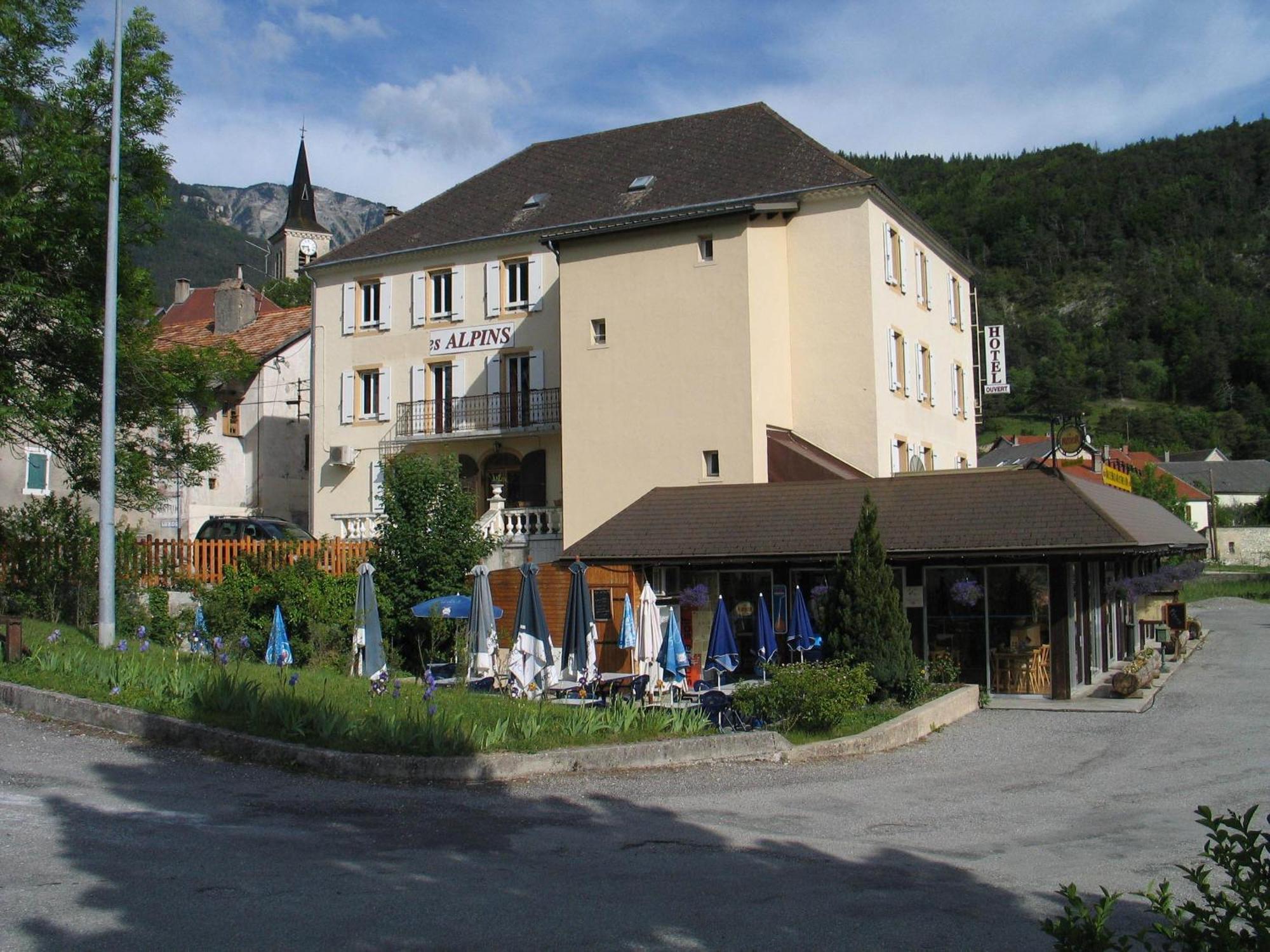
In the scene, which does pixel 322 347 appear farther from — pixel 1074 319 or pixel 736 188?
pixel 1074 319

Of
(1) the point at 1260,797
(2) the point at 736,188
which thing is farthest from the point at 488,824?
(2) the point at 736,188

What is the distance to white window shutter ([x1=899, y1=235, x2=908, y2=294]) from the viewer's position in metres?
31.3

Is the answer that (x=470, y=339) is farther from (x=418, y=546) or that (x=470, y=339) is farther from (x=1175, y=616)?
(x=1175, y=616)

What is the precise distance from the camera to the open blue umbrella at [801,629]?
20438 mm

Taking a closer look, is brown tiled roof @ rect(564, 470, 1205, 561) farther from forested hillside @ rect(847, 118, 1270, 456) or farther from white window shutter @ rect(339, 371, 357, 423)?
forested hillside @ rect(847, 118, 1270, 456)

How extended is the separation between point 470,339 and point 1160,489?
50.4 m

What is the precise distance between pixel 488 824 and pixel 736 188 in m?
24.4

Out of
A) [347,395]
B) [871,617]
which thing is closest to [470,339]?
[347,395]

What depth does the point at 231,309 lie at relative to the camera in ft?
152

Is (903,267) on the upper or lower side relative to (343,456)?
upper

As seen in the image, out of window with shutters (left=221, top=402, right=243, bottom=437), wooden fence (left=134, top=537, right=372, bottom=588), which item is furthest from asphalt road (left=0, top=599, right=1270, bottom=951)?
window with shutters (left=221, top=402, right=243, bottom=437)

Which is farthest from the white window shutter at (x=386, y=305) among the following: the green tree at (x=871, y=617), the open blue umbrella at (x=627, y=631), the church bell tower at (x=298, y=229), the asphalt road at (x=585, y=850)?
the church bell tower at (x=298, y=229)

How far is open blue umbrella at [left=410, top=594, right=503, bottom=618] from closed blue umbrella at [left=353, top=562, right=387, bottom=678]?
272 cm

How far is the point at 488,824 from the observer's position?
978cm
